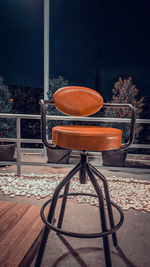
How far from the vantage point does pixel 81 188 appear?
212 cm

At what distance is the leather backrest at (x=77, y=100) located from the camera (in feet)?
3.19

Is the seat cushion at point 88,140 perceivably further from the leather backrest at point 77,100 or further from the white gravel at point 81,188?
the white gravel at point 81,188

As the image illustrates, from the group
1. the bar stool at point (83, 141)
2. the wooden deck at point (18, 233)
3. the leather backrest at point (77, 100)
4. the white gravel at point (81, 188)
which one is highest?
the leather backrest at point (77, 100)

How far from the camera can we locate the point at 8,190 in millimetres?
1952

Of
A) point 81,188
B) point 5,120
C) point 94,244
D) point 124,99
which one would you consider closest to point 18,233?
point 94,244

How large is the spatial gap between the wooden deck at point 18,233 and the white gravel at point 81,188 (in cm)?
52

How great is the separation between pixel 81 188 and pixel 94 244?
0.94 metres

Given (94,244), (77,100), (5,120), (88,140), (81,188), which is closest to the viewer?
(88,140)

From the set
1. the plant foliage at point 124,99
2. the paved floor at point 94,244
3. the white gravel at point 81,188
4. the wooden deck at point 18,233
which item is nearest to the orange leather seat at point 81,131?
the wooden deck at point 18,233

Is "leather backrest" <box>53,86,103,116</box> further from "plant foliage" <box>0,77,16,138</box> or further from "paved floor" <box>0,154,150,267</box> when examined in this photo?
"plant foliage" <box>0,77,16,138</box>

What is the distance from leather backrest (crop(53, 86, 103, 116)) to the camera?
97cm

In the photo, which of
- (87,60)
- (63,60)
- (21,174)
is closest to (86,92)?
(21,174)

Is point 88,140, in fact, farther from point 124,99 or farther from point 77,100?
point 124,99

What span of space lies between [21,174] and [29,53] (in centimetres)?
357
